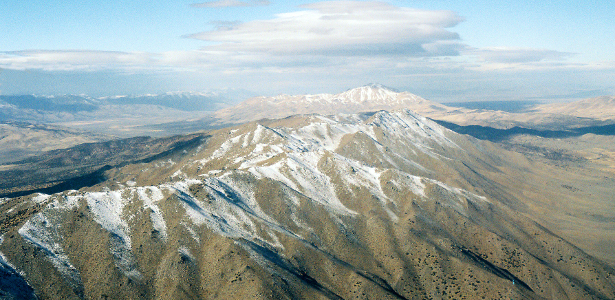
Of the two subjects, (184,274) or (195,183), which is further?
(195,183)

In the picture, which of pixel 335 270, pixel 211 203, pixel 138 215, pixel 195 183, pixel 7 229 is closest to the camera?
pixel 7 229

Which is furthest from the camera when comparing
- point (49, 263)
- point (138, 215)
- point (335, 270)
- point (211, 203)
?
point (211, 203)

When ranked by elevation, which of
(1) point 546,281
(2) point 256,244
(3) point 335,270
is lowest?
(1) point 546,281

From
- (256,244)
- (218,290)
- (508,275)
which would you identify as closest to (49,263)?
(218,290)

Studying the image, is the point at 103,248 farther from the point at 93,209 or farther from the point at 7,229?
the point at 7,229

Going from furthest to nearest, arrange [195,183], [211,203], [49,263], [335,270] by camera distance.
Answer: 1. [195,183]
2. [211,203]
3. [335,270]
4. [49,263]

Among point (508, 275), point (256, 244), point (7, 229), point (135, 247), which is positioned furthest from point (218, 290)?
point (508, 275)

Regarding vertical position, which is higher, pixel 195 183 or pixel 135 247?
pixel 195 183

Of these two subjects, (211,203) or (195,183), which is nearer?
(211,203)

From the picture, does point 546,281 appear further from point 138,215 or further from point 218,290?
point 138,215
